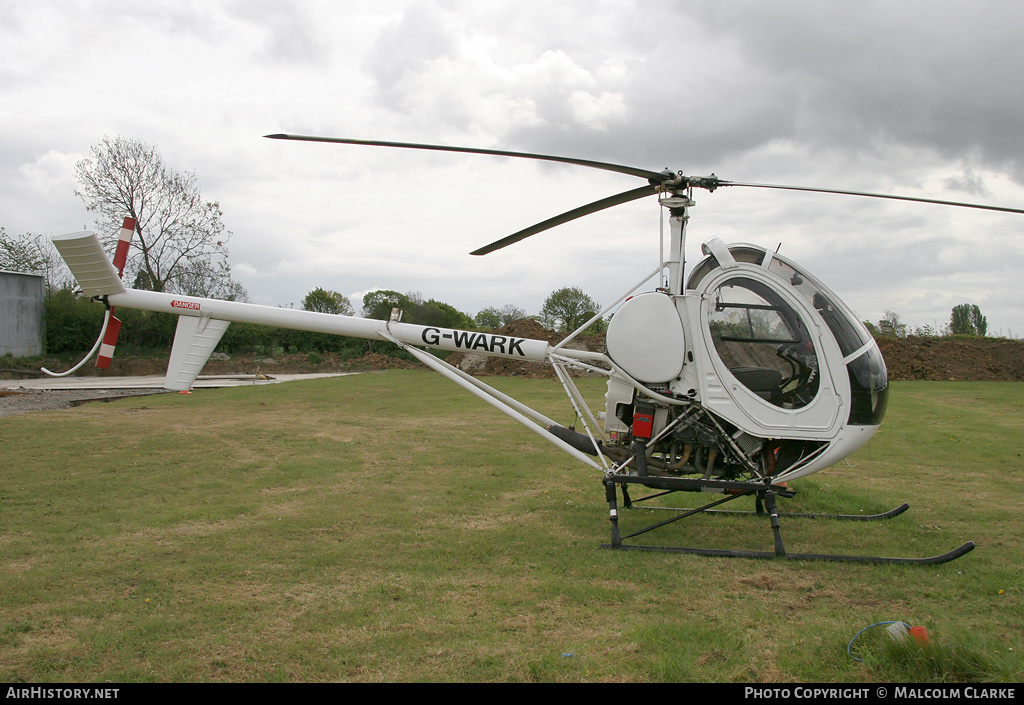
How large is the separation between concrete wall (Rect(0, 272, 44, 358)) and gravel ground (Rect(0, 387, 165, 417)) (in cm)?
1015

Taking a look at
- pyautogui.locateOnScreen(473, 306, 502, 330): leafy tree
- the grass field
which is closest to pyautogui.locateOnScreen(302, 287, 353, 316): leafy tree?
pyautogui.locateOnScreen(473, 306, 502, 330): leafy tree

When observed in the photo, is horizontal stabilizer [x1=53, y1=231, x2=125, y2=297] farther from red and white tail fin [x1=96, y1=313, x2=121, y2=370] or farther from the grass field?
the grass field

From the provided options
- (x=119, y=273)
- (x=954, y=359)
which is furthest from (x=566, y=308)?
(x=119, y=273)

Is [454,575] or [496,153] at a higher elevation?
[496,153]

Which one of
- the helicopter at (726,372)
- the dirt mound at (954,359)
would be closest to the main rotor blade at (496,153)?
the helicopter at (726,372)

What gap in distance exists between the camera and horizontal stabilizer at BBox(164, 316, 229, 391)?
22.4 ft

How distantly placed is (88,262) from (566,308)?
32701 mm

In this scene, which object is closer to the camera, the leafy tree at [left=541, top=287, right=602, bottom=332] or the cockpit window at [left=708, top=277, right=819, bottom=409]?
the cockpit window at [left=708, top=277, right=819, bottom=409]

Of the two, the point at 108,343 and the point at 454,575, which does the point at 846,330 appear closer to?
the point at 454,575

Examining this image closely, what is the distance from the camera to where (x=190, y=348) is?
6852mm

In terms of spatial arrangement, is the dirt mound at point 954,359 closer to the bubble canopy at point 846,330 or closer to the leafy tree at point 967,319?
the leafy tree at point 967,319

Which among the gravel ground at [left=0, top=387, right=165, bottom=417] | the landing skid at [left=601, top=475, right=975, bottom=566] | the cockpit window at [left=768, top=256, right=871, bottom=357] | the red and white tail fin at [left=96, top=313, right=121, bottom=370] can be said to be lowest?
the gravel ground at [left=0, top=387, right=165, bottom=417]

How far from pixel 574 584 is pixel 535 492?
286cm

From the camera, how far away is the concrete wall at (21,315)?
2708cm
